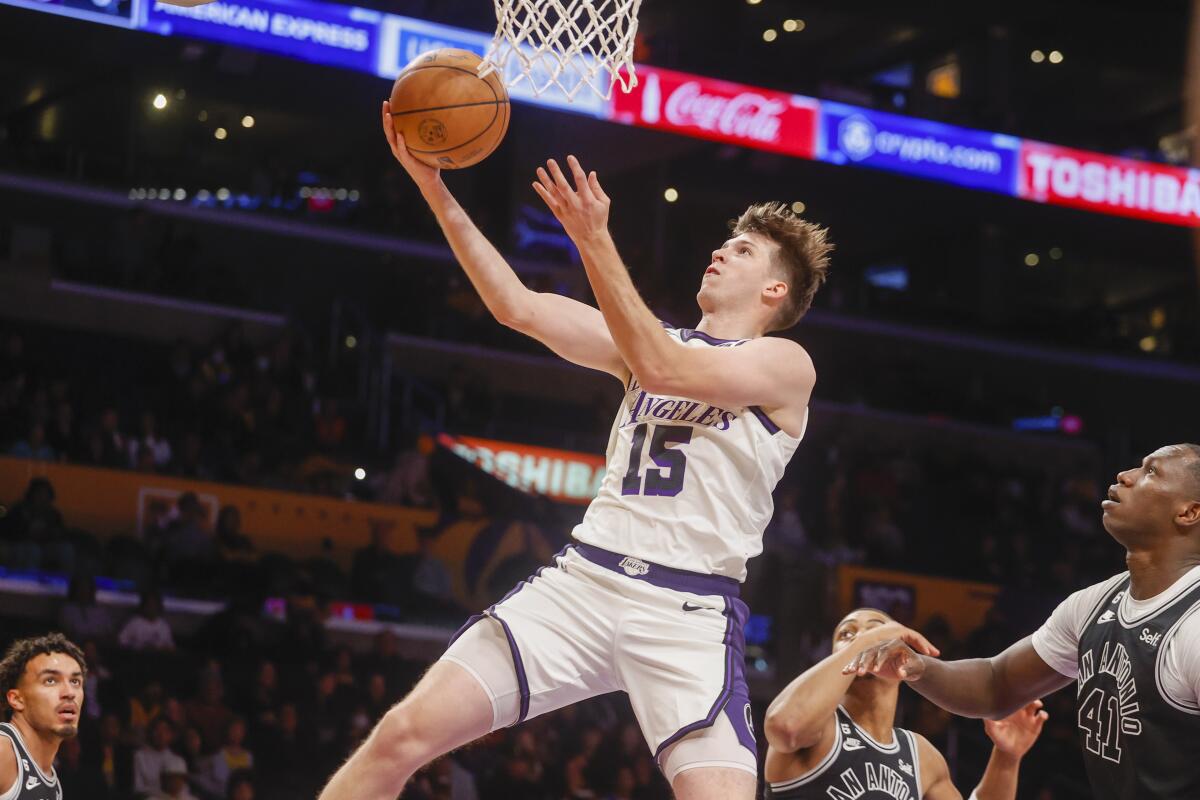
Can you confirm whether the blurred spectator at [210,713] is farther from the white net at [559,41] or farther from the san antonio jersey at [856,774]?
the white net at [559,41]

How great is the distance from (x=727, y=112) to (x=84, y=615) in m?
Result: 10.8

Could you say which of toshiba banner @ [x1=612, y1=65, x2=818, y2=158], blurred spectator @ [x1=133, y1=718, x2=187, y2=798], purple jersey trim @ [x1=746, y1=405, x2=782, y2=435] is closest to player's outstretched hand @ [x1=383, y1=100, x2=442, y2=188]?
purple jersey trim @ [x1=746, y1=405, x2=782, y2=435]

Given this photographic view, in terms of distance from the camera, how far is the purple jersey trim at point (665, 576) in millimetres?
4301

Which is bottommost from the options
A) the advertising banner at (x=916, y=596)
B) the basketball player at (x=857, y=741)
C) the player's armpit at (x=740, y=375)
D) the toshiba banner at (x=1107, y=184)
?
the advertising banner at (x=916, y=596)

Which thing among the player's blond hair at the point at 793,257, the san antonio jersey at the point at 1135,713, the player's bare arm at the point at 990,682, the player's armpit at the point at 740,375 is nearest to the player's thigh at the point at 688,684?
the player's armpit at the point at 740,375

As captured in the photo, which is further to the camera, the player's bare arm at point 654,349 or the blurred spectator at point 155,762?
→ the blurred spectator at point 155,762

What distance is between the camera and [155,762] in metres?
10.3

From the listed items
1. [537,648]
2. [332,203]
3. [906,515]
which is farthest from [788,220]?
[332,203]

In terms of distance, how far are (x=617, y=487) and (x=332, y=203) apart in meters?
18.9

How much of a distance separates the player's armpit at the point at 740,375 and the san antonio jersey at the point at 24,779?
3.66 m

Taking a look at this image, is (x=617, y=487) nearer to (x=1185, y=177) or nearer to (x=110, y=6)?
(x=110, y=6)

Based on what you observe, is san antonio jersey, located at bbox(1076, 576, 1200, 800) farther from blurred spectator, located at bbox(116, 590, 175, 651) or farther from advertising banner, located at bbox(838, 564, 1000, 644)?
advertising banner, located at bbox(838, 564, 1000, 644)

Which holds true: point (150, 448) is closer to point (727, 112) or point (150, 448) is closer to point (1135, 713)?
point (727, 112)

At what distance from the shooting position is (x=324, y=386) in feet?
59.0
